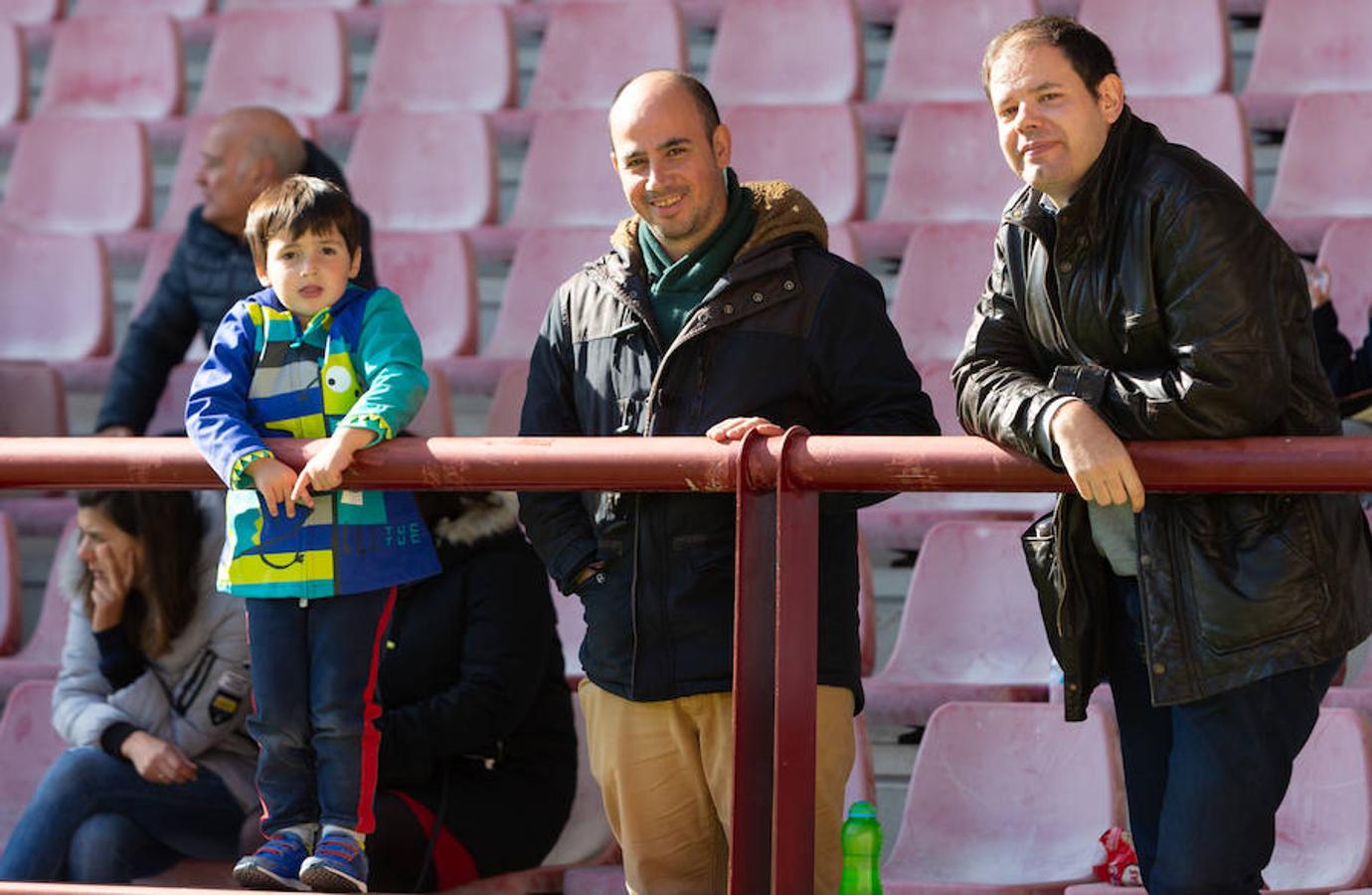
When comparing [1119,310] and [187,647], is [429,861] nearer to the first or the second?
[187,647]

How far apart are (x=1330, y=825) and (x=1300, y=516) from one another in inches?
52.9

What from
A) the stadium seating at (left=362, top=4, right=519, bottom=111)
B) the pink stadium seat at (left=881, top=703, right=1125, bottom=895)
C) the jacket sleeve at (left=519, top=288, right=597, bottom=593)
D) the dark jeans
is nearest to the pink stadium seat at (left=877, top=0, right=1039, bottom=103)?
the stadium seating at (left=362, top=4, right=519, bottom=111)

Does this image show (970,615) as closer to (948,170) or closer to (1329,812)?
(1329,812)

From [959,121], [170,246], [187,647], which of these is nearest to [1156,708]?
[187,647]

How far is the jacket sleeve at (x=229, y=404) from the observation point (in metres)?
2.73

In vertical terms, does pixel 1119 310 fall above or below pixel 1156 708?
above

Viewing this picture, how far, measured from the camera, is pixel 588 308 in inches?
118

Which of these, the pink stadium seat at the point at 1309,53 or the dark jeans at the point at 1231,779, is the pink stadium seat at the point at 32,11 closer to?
the pink stadium seat at the point at 1309,53

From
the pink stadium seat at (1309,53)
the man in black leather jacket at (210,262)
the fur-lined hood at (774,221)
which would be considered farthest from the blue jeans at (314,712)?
the pink stadium seat at (1309,53)

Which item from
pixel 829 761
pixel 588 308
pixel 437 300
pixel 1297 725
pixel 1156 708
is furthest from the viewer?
pixel 437 300

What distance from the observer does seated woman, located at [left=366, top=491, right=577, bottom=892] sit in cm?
352

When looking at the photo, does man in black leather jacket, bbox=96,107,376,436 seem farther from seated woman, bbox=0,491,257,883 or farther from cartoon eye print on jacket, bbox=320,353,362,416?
cartoon eye print on jacket, bbox=320,353,362,416

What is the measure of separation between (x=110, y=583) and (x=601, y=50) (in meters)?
2.84

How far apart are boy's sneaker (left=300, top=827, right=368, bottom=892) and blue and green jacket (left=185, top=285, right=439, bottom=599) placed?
0.34 meters
